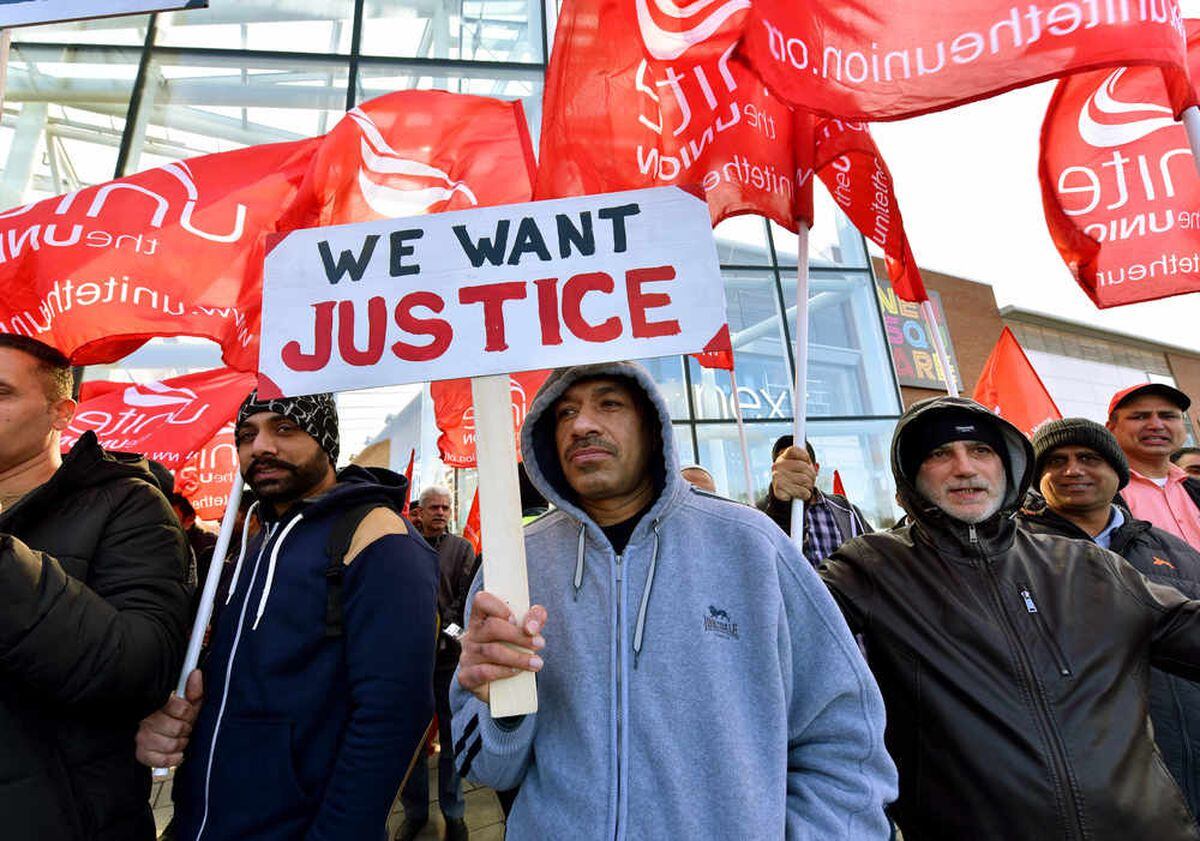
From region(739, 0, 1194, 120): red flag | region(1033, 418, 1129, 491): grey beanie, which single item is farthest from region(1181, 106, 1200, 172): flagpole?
region(1033, 418, 1129, 491): grey beanie

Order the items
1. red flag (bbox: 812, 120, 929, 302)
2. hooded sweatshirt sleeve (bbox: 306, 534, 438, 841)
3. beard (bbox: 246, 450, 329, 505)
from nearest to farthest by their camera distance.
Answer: hooded sweatshirt sleeve (bbox: 306, 534, 438, 841) → beard (bbox: 246, 450, 329, 505) → red flag (bbox: 812, 120, 929, 302)

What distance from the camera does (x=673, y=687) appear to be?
1246mm

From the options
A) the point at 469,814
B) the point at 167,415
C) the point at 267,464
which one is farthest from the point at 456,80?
the point at 469,814

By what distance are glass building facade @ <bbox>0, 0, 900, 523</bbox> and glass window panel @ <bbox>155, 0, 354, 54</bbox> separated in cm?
2

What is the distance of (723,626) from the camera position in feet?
4.23

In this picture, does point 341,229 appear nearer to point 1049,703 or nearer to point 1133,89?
point 1049,703

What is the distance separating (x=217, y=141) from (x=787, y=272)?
8.77 meters

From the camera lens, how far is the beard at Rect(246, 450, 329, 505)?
6.43 feet

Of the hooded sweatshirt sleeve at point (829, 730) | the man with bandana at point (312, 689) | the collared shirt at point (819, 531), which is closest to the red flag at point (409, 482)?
the man with bandana at point (312, 689)

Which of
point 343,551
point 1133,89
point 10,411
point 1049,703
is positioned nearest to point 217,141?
point 10,411

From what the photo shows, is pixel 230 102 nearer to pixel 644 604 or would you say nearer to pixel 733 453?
pixel 733 453

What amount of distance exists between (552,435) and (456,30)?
9.68 meters

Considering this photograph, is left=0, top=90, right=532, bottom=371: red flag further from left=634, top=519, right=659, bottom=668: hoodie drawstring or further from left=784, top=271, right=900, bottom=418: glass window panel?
left=784, top=271, right=900, bottom=418: glass window panel

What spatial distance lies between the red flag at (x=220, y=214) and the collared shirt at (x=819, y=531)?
242 centimetres
